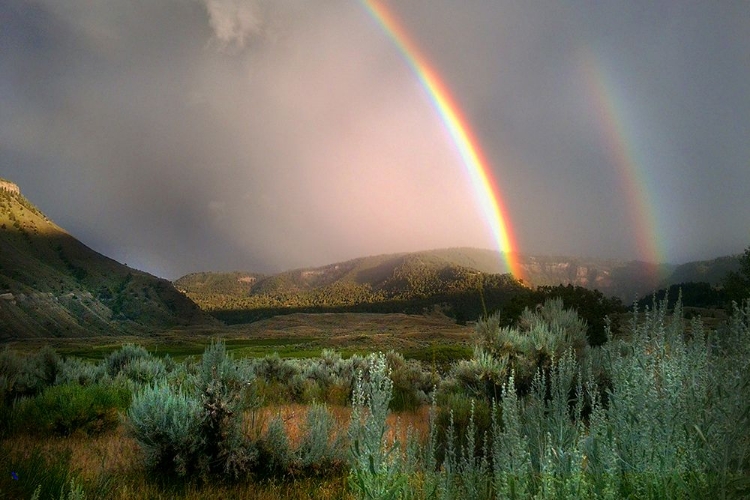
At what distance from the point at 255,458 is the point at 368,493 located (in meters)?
3.79

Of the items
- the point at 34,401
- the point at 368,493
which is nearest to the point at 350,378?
the point at 34,401

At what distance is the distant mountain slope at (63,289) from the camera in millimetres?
87750

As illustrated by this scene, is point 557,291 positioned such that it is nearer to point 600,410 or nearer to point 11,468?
point 600,410

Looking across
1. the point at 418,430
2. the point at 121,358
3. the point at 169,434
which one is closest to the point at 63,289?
the point at 121,358

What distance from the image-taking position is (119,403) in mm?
10703

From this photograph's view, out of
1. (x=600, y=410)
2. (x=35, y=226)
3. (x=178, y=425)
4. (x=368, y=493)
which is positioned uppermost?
(x=35, y=226)

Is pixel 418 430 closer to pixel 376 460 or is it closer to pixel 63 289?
pixel 376 460

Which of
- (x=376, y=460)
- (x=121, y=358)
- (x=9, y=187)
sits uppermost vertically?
(x=9, y=187)

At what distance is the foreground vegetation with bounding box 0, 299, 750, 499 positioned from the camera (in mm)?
3289

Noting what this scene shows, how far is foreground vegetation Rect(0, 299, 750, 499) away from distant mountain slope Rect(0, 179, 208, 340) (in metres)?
83.7

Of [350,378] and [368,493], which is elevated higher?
[368,493]

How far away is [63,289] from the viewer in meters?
104

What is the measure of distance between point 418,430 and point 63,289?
120 metres

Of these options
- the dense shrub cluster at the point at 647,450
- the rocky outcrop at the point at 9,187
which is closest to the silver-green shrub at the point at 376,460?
the dense shrub cluster at the point at 647,450
